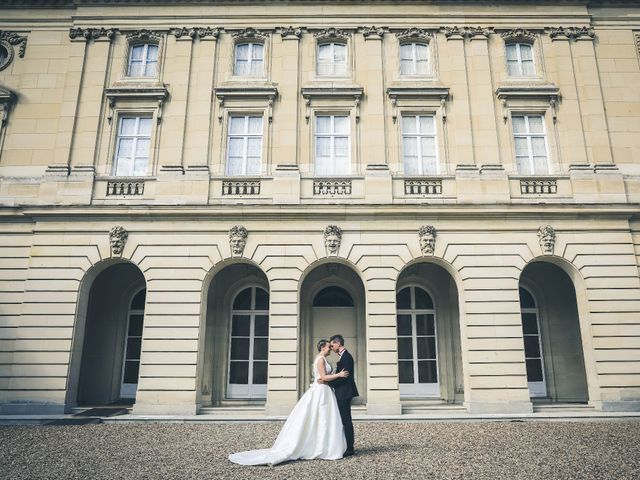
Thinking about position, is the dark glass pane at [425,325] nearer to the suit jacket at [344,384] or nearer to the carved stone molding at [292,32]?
the suit jacket at [344,384]

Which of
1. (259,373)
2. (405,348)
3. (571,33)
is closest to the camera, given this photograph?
(259,373)

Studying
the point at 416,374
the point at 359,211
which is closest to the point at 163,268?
the point at 359,211

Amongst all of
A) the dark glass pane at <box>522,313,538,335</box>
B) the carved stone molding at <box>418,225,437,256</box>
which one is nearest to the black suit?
the carved stone molding at <box>418,225,437,256</box>

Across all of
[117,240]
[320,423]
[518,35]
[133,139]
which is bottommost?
[320,423]

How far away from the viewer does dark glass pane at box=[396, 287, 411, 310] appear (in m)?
15.8

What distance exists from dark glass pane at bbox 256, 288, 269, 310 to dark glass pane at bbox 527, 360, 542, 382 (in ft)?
30.1

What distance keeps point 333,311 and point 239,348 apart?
344 centimetres

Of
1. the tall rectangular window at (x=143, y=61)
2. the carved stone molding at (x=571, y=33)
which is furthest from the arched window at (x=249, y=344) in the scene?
the carved stone molding at (x=571, y=33)

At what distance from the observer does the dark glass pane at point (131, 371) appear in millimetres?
15414

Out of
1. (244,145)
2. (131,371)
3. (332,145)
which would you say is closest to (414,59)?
(332,145)

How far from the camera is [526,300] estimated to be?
1589 centimetres

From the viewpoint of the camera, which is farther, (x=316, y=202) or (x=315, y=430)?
(x=316, y=202)

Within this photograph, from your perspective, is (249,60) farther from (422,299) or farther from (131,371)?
(131,371)

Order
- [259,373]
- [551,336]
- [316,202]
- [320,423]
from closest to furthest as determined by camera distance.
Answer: [320,423] < [316,202] < [259,373] < [551,336]
